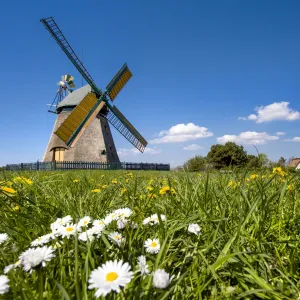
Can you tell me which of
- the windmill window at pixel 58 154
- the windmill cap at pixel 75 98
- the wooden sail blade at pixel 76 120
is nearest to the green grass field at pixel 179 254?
the wooden sail blade at pixel 76 120

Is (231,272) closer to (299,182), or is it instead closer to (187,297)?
(187,297)

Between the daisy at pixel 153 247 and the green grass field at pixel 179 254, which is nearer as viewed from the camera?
the green grass field at pixel 179 254

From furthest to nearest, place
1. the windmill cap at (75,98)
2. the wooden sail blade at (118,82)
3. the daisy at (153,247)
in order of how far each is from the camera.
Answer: the windmill cap at (75,98) → the wooden sail blade at (118,82) → the daisy at (153,247)

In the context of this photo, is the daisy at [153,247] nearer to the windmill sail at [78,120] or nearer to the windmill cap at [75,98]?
the windmill sail at [78,120]

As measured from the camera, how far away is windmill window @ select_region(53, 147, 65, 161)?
3072 cm

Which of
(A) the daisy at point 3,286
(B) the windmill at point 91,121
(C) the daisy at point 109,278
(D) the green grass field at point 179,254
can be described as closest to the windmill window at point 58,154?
(B) the windmill at point 91,121

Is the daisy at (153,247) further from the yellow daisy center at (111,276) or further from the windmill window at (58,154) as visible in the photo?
the windmill window at (58,154)

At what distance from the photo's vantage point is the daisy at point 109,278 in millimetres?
698

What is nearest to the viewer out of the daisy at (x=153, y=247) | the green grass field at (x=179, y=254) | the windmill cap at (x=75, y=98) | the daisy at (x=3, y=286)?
the daisy at (x=3, y=286)

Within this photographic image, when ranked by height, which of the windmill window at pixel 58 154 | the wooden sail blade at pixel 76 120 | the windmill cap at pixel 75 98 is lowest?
the windmill window at pixel 58 154

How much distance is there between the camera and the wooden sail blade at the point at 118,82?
2897 centimetres

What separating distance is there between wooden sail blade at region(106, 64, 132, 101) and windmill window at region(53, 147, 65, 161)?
8315mm

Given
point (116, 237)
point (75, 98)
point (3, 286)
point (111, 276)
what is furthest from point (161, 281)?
point (75, 98)

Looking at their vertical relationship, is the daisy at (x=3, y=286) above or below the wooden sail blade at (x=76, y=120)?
below
